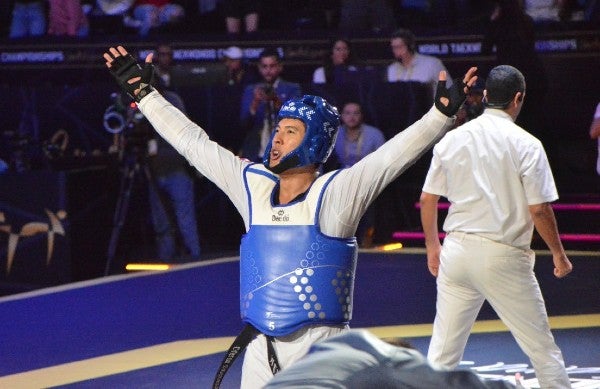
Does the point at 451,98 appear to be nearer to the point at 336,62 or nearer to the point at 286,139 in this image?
the point at 286,139

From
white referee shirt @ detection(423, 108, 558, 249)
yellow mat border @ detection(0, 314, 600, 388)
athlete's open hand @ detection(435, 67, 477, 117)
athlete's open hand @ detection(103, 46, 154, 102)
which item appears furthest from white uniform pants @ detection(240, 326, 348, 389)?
yellow mat border @ detection(0, 314, 600, 388)

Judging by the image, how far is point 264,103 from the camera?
11.8m

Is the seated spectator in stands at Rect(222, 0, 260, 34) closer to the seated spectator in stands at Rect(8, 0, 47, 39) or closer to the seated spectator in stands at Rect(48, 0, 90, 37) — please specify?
the seated spectator in stands at Rect(48, 0, 90, 37)

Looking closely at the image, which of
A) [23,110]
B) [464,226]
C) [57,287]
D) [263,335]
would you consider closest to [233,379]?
[464,226]

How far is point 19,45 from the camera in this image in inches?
559

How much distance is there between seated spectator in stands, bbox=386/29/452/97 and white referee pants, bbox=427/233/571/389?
20.1ft

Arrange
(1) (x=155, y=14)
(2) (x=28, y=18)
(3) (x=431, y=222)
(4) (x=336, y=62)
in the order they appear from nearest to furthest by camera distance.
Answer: (3) (x=431, y=222)
(4) (x=336, y=62)
(1) (x=155, y=14)
(2) (x=28, y=18)

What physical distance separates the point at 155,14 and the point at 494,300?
374 inches

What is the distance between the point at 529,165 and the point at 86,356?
11.4 feet

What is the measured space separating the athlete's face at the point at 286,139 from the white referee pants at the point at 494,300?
1353 mm

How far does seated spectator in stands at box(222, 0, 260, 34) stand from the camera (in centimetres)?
1399

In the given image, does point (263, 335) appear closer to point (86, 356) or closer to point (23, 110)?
point (86, 356)

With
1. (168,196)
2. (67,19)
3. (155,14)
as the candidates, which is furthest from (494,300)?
(67,19)

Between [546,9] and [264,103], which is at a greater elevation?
Result: [546,9]
